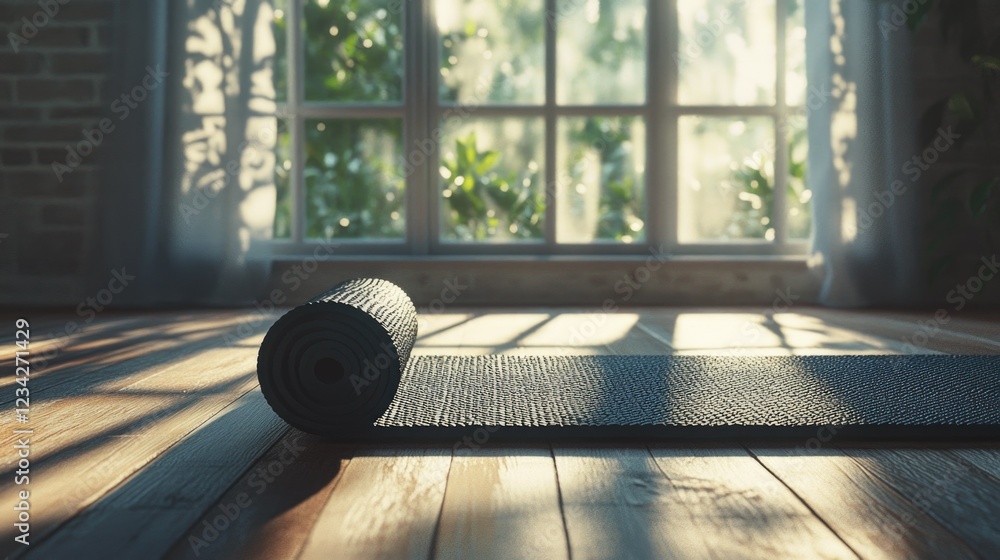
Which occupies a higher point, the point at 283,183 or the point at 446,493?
the point at 283,183

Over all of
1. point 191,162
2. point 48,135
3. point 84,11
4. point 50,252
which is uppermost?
point 84,11

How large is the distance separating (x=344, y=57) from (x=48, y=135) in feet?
4.41

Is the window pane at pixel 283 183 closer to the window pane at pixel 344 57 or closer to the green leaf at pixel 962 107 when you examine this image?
the window pane at pixel 344 57

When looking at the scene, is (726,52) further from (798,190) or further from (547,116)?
(547,116)

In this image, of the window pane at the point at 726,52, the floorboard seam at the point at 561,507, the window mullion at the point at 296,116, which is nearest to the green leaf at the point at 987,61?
the window pane at the point at 726,52

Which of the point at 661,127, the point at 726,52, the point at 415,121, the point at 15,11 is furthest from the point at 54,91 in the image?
the point at 726,52

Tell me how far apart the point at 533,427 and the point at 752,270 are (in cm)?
281

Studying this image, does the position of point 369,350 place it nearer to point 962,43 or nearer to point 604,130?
point 604,130

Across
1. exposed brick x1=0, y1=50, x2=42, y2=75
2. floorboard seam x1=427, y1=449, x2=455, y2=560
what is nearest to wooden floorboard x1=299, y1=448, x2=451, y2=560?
floorboard seam x1=427, y1=449, x2=455, y2=560

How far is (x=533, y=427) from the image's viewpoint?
1461 millimetres

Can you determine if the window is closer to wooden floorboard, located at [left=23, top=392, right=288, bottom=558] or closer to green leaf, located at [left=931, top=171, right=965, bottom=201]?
green leaf, located at [left=931, top=171, right=965, bottom=201]

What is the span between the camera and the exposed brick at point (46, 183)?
3.81 meters

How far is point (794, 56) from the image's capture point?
418 centimetres

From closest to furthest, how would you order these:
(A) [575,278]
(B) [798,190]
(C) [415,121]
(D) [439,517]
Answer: (D) [439,517], (A) [575,278], (C) [415,121], (B) [798,190]
